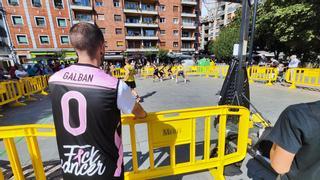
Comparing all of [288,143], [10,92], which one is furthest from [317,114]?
[10,92]

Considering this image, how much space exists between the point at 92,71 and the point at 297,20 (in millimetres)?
18022

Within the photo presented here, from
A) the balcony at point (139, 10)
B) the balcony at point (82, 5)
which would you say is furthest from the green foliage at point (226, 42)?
the balcony at point (82, 5)

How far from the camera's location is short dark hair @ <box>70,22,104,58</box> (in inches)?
54.7

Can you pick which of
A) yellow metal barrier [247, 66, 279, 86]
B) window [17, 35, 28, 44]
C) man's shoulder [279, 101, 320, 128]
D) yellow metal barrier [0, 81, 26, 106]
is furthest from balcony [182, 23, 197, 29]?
man's shoulder [279, 101, 320, 128]

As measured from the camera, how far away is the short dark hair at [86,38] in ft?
4.56

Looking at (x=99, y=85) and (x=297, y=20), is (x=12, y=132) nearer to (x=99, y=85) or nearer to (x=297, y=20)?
(x=99, y=85)

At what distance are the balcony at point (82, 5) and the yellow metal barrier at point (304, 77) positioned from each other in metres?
33.6

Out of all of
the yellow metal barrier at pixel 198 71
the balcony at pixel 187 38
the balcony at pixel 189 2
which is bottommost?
the yellow metal barrier at pixel 198 71

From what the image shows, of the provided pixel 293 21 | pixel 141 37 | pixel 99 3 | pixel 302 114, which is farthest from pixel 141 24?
pixel 302 114

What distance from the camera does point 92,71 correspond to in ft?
4.58

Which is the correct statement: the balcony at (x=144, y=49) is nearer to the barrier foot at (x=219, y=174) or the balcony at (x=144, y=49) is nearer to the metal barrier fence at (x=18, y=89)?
the metal barrier fence at (x=18, y=89)

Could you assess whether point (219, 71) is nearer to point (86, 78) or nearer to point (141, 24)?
point (86, 78)

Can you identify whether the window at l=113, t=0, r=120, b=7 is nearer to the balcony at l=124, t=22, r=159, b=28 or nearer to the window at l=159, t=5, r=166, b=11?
the balcony at l=124, t=22, r=159, b=28

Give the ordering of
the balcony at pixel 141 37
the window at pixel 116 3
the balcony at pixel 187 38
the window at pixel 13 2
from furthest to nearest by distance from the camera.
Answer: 1. the balcony at pixel 187 38
2. the balcony at pixel 141 37
3. the window at pixel 116 3
4. the window at pixel 13 2
